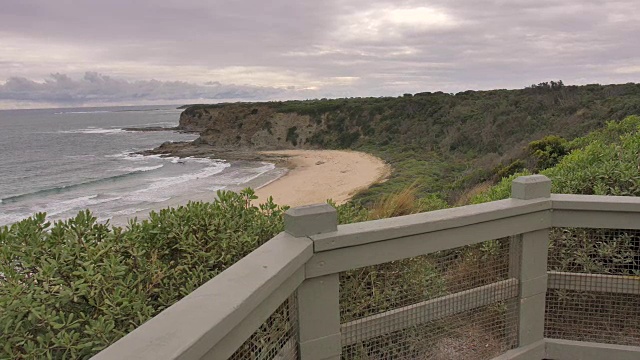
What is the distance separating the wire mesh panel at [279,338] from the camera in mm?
1873

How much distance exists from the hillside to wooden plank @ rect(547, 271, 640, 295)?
19224 millimetres

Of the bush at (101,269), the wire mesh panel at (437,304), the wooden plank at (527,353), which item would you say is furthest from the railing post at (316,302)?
the wooden plank at (527,353)

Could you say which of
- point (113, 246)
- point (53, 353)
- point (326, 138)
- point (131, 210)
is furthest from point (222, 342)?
point (326, 138)

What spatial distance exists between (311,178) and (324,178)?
948 millimetres

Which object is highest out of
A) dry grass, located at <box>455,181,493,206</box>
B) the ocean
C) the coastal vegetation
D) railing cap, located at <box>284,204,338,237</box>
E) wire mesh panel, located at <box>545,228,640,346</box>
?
railing cap, located at <box>284,204,338,237</box>

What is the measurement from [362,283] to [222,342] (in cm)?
128

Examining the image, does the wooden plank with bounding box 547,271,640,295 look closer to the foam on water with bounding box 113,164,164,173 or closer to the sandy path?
the sandy path

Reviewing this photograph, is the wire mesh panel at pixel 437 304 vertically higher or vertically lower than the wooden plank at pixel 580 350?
higher

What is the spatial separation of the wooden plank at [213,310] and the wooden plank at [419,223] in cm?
17

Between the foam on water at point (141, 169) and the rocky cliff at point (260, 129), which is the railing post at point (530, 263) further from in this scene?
the rocky cliff at point (260, 129)

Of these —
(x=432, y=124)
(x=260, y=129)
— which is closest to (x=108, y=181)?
(x=260, y=129)

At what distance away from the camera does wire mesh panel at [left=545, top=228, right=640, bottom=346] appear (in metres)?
2.84

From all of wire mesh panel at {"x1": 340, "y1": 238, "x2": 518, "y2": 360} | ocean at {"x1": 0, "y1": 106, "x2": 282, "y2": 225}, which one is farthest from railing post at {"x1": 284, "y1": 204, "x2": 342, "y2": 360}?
ocean at {"x1": 0, "y1": 106, "x2": 282, "y2": 225}

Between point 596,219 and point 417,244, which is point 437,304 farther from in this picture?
point 596,219
